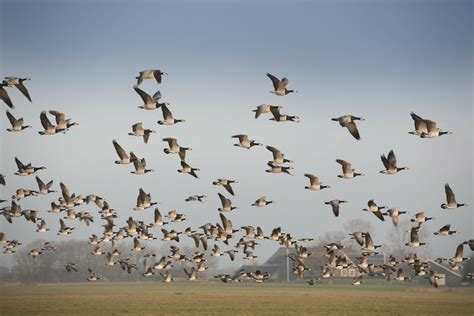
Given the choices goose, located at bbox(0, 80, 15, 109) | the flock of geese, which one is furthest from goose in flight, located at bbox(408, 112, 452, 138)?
goose, located at bbox(0, 80, 15, 109)

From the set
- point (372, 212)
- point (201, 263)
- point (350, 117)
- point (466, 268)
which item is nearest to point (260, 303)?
point (201, 263)

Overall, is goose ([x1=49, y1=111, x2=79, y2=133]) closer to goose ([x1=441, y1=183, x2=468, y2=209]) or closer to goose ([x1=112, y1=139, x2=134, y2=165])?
goose ([x1=112, y1=139, x2=134, y2=165])

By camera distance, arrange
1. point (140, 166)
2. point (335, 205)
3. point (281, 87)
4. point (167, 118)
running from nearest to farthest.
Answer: point (281, 87) → point (167, 118) → point (335, 205) → point (140, 166)

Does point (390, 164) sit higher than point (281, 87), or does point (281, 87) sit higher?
point (281, 87)

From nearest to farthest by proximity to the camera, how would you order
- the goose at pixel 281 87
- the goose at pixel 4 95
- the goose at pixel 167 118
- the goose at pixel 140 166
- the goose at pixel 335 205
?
the goose at pixel 4 95, the goose at pixel 281 87, the goose at pixel 167 118, the goose at pixel 335 205, the goose at pixel 140 166

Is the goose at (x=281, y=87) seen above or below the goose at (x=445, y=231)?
above

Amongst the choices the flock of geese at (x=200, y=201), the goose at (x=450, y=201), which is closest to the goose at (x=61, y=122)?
the flock of geese at (x=200, y=201)

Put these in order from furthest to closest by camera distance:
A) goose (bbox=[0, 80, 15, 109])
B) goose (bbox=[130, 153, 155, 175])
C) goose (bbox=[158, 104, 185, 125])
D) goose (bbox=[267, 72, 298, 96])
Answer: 1. goose (bbox=[130, 153, 155, 175])
2. goose (bbox=[158, 104, 185, 125])
3. goose (bbox=[267, 72, 298, 96])
4. goose (bbox=[0, 80, 15, 109])

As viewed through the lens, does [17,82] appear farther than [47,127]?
No

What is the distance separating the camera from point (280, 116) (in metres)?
39.6

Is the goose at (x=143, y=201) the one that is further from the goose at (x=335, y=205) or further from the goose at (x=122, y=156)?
the goose at (x=335, y=205)

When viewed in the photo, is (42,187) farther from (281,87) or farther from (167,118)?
(281,87)

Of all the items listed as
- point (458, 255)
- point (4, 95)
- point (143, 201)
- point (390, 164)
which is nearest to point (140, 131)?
point (143, 201)

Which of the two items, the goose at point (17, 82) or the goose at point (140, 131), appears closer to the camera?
the goose at point (17, 82)
